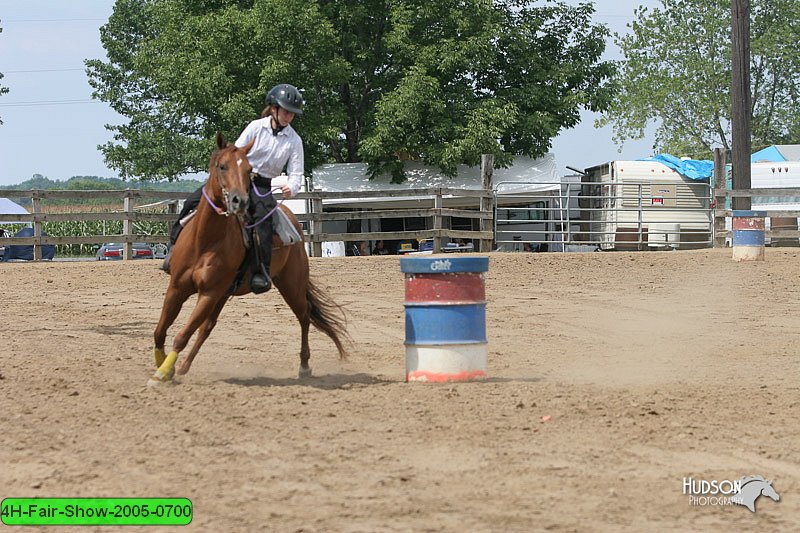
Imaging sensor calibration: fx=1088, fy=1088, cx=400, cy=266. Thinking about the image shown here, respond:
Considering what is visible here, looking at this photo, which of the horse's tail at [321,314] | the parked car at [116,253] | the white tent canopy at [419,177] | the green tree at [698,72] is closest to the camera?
the horse's tail at [321,314]

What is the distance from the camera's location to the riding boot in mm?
8938

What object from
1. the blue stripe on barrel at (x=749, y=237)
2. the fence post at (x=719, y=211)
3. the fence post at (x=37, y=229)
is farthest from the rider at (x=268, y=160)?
the fence post at (x=719, y=211)

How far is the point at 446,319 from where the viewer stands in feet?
29.1

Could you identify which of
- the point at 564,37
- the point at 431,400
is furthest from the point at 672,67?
the point at 431,400

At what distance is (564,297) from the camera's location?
55.0 feet

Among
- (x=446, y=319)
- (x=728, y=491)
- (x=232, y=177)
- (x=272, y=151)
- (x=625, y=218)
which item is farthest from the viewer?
(x=625, y=218)

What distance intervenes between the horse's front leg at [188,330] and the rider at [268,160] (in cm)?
39

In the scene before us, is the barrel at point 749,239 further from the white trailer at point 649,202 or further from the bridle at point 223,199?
the bridle at point 223,199

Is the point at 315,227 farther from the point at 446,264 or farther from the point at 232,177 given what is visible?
the point at 232,177

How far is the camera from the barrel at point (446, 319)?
29.0ft

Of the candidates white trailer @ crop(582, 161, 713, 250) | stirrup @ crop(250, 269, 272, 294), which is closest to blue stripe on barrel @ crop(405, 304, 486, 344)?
stirrup @ crop(250, 269, 272, 294)

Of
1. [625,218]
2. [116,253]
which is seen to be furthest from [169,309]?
[116,253]

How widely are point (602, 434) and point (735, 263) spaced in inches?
585

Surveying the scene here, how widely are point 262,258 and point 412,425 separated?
8.83ft
